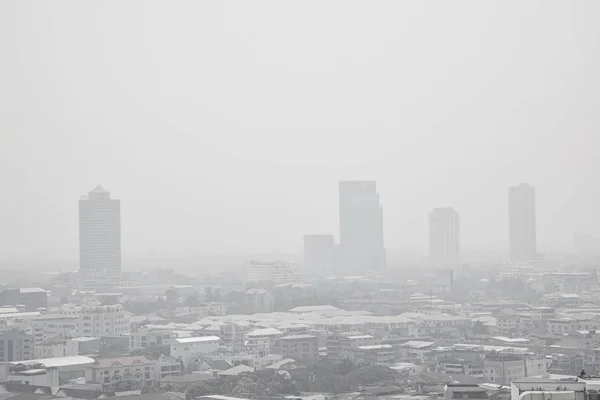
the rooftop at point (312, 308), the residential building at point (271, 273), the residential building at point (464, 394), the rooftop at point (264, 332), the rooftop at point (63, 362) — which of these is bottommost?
the rooftop at point (63, 362)

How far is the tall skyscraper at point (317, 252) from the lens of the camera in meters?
81.3

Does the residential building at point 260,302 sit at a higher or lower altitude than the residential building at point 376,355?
higher

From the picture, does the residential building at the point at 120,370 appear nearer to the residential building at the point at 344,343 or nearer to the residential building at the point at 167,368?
the residential building at the point at 167,368

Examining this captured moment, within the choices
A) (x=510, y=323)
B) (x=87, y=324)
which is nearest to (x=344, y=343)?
(x=510, y=323)

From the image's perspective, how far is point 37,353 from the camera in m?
33.5

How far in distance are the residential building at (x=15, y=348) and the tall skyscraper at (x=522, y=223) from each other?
4922 cm

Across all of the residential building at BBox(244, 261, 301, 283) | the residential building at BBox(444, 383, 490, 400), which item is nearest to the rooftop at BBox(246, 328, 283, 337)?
the residential building at BBox(444, 383, 490, 400)

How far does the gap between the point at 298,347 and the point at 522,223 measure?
1868 inches

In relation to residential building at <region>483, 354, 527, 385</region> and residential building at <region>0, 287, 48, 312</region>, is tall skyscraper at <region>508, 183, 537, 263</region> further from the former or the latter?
residential building at <region>483, 354, 527, 385</region>

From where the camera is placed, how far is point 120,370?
2703cm

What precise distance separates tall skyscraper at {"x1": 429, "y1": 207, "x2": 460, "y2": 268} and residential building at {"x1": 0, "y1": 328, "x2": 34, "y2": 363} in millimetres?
52403

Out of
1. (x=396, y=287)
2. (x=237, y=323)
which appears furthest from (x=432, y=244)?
(x=237, y=323)

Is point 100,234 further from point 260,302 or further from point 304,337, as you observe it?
point 304,337

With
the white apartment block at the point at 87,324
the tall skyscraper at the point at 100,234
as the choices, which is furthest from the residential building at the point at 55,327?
the tall skyscraper at the point at 100,234
